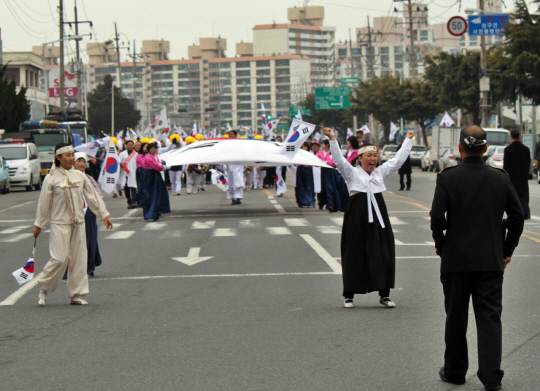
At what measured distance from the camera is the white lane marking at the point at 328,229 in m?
17.0

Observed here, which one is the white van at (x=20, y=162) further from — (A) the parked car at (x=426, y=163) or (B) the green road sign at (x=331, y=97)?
(B) the green road sign at (x=331, y=97)

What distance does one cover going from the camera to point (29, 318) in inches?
338

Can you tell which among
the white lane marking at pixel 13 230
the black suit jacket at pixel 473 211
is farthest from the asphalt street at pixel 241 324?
the white lane marking at pixel 13 230

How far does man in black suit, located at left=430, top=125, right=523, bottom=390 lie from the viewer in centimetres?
560

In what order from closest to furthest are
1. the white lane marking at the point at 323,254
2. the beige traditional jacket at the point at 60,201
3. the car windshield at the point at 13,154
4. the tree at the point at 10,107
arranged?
the beige traditional jacket at the point at 60,201, the white lane marking at the point at 323,254, the car windshield at the point at 13,154, the tree at the point at 10,107

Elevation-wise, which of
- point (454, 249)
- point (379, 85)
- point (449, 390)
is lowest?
point (449, 390)

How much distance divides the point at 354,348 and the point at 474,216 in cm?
175

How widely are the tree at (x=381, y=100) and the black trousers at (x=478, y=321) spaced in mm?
67505

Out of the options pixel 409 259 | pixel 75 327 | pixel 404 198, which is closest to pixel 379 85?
pixel 404 198

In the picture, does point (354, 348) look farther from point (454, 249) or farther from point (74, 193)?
point (74, 193)

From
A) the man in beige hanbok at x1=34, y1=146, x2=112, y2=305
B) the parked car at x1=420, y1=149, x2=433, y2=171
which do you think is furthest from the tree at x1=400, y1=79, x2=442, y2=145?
the man in beige hanbok at x1=34, y1=146, x2=112, y2=305

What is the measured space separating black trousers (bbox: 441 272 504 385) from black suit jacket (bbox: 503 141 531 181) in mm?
12774

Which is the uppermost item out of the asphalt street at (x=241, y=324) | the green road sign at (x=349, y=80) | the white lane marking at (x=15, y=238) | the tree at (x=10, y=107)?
the green road sign at (x=349, y=80)

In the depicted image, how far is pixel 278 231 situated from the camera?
17.4 m
